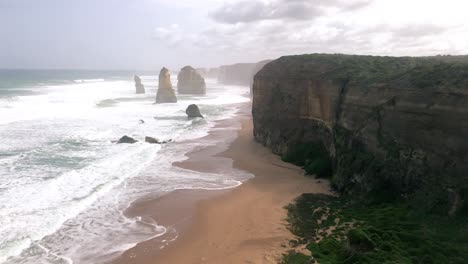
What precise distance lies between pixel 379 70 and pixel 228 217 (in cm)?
1248

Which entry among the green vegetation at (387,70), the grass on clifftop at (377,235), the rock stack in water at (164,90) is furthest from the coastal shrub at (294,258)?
the rock stack in water at (164,90)

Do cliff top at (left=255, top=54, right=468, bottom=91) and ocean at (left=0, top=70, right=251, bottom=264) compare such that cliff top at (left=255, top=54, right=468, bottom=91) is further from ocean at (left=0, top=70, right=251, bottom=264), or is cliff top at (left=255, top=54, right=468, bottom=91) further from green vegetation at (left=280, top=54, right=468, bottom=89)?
ocean at (left=0, top=70, right=251, bottom=264)

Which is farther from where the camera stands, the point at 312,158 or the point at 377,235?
the point at 312,158

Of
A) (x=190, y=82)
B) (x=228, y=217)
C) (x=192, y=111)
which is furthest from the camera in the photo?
(x=190, y=82)

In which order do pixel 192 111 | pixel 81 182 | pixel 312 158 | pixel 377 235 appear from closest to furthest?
1. pixel 377 235
2. pixel 81 182
3. pixel 312 158
4. pixel 192 111

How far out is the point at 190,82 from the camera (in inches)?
3378

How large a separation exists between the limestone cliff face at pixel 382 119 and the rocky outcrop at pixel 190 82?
5914cm

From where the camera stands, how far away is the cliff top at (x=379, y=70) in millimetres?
17062

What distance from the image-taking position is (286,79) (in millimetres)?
28141

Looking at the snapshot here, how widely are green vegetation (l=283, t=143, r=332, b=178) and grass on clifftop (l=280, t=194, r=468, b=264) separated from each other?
5.13 m

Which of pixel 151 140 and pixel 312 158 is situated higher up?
pixel 312 158

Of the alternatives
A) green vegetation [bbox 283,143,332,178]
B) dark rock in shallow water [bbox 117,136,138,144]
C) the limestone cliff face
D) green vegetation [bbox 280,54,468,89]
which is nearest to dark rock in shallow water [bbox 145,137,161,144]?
dark rock in shallow water [bbox 117,136,138,144]

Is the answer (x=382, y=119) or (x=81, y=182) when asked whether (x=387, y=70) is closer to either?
(x=382, y=119)

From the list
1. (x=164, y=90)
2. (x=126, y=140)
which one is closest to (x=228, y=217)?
(x=126, y=140)
